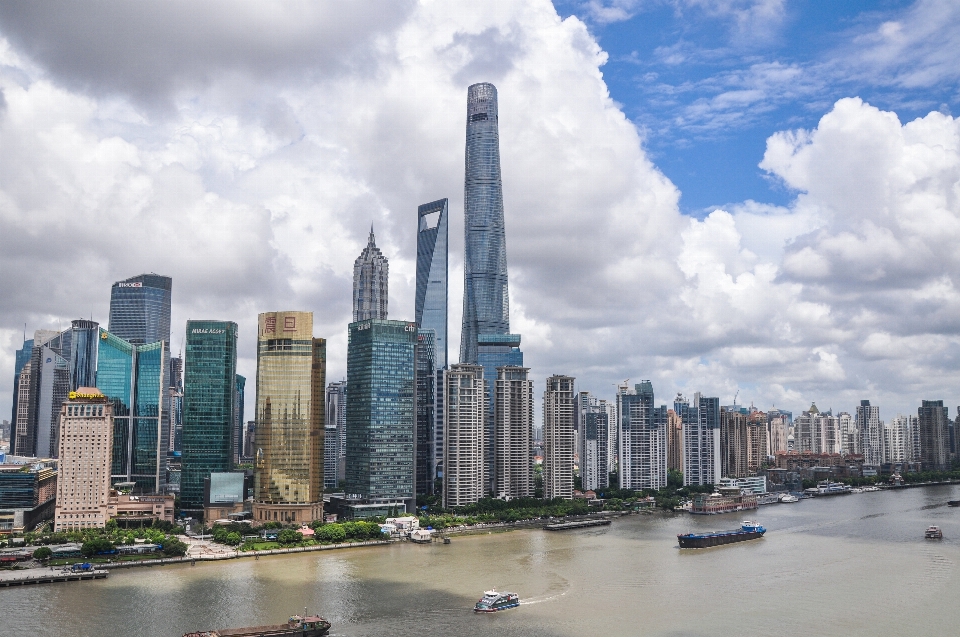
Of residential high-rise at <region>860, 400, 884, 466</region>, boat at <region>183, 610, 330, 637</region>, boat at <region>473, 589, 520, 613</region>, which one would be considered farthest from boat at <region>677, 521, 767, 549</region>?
residential high-rise at <region>860, 400, 884, 466</region>

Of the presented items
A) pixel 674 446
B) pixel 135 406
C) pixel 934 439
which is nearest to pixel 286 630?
pixel 135 406

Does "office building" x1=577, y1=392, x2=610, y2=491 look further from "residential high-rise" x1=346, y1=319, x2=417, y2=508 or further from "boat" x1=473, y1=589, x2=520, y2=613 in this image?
"boat" x1=473, y1=589, x2=520, y2=613

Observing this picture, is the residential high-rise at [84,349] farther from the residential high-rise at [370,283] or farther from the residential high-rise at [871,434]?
the residential high-rise at [871,434]

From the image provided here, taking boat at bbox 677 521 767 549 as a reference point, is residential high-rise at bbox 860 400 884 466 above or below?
above

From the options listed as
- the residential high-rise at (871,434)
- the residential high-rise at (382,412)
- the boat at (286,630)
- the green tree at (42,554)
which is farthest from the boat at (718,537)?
the residential high-rise at (871,434)

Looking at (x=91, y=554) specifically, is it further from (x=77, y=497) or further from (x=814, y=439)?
(x=814, y=439)
